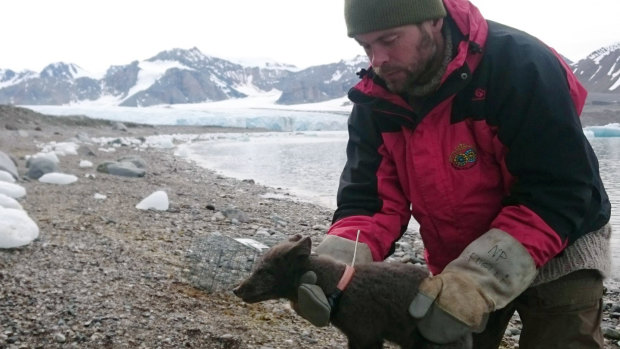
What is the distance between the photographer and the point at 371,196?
2.58 meters

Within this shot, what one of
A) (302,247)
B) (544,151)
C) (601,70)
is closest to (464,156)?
(544,151)

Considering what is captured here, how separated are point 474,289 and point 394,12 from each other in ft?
3.54

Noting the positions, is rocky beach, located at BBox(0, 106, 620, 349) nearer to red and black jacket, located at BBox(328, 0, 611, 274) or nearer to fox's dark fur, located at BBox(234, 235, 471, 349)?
fox's dark fur, located at BBox(234, 235, 471, 349)

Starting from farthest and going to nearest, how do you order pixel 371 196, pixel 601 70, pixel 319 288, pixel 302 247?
pixel 601 70
pixel 371 196
pixel 302 247
pixel 319 288

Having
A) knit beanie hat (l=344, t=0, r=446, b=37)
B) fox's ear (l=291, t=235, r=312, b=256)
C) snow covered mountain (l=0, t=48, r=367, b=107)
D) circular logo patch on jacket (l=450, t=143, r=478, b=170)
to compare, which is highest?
knit beanie hat (l=344, t=0, r=446, b=37)

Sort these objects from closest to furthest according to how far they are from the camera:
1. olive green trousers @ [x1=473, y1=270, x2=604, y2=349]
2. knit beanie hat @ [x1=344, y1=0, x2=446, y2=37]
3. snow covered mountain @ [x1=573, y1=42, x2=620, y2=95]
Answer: knit beanie hat @ [x1=344, y1=0, x2=446, y2=37] < olive green trousers @ [x1=473, y1=270, x2=604, y2=349] < snow covered mountain @ [x1=573, y1=42, x2=620, y2=95]

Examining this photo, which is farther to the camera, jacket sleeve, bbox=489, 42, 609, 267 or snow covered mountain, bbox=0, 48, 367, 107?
snow covered mountain, bbox=0, 48, 367, 107

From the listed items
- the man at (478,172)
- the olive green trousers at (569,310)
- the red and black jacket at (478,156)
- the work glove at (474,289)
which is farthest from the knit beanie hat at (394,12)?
the olive green trousers at (569,310)

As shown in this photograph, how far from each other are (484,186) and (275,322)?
1939 mm

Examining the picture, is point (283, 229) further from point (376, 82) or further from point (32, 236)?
point (376, 82)

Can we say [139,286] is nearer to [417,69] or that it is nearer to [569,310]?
[417,69]

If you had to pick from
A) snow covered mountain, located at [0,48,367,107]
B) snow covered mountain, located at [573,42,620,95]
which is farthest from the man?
snow covered mountain, located at [0,48,367,107]

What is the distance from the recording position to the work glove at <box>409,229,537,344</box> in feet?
6.81

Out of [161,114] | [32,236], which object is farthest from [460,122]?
[161,114]
